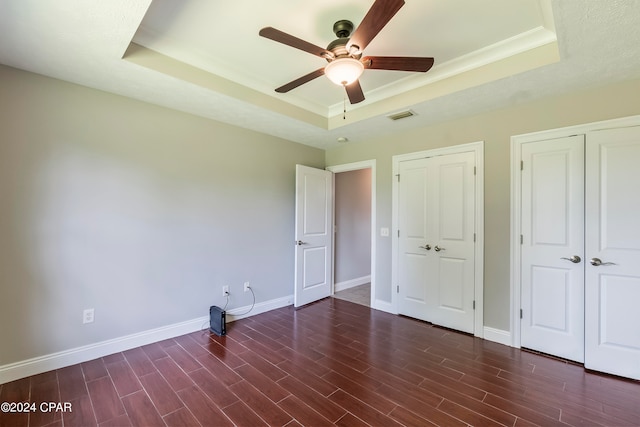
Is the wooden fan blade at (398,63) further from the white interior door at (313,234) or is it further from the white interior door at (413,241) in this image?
the white interior door at (313,234)

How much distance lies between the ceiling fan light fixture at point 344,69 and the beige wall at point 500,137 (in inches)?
75.8

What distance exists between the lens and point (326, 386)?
2.22m

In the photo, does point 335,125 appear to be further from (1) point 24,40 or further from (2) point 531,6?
(1) point 24,40

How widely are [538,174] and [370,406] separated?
8.61 ft

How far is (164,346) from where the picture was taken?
2869 mm

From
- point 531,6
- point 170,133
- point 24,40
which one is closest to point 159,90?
point 170,133

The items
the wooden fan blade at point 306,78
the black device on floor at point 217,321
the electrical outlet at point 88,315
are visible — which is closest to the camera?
the wooden fan blade at point 306,78

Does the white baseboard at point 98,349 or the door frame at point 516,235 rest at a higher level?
the door frame at point 516,235

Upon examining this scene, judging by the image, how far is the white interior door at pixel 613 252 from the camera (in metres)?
2.33

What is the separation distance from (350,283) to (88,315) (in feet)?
12.7

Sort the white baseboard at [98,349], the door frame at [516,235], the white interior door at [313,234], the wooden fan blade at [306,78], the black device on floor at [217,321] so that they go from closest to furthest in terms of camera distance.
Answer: the wooden fan blade at [306,78] < the white baseboard at [98,349] < the door frame at [516,235] < the black device on floor at [217,321] < the white interior door at [313,234]

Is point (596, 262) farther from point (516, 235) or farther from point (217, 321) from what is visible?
point (217, 321)
